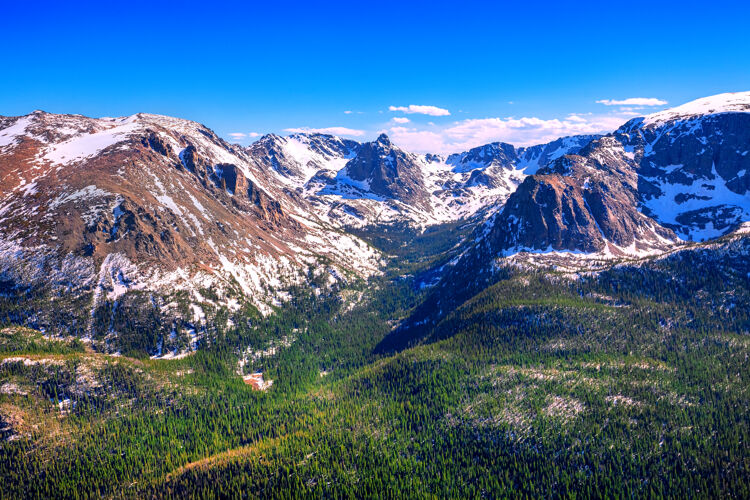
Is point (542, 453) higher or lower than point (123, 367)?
lower

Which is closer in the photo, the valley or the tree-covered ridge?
the tree-covered ridge

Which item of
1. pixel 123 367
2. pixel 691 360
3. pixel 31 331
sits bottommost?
pixel 691 360

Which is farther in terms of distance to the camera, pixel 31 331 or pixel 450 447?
pixel 31 331

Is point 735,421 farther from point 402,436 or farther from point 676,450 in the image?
point 402,436

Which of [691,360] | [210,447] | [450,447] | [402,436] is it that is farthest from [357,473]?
[691,360]

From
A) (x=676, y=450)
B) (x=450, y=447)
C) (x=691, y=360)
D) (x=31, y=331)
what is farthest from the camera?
(x=31, y=331)

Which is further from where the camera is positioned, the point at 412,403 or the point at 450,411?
the point at 412,403

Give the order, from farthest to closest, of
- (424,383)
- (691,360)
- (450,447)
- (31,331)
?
(31,331) < (424,383) < (691,360) < (450,447)

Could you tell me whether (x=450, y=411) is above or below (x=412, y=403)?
above

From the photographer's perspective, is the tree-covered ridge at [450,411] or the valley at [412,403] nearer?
the tree-covered ridge at [450,411]
